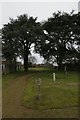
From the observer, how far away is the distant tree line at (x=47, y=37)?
4903cm

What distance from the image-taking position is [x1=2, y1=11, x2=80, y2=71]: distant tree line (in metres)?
49.0

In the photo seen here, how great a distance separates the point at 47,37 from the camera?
51938 millimetres

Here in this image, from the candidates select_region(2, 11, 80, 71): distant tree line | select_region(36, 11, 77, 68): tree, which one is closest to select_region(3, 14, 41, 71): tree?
select_region(2, 11, 80, 71): distant tree line

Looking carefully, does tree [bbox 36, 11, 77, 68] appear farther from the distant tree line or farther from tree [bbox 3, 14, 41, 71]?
tree [bbox 3, 14, 41, 71]

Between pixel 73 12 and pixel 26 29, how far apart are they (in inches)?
417

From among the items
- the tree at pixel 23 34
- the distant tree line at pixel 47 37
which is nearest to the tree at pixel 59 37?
the distant tree line at pixel 47 37

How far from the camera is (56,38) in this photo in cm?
5075

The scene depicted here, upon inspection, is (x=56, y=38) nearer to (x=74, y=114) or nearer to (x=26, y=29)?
(x=26, y=29)

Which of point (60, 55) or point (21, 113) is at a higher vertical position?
point (60, 55)

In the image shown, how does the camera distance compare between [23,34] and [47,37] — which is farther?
[47,37]

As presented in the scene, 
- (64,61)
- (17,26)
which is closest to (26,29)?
(17,26)

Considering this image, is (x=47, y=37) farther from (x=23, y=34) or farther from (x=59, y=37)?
(x=23, y=34)

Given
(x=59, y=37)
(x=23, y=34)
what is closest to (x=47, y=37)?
(x=59, y=37)

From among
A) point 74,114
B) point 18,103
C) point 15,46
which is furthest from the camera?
point 15,46
